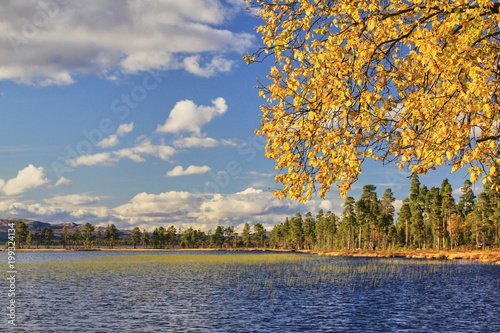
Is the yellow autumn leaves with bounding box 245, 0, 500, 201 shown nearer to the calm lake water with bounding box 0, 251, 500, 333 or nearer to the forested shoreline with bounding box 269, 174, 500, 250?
the calm lake water with bounding box 0, 251, 500, 333

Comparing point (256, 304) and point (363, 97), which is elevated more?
point (363, 97)

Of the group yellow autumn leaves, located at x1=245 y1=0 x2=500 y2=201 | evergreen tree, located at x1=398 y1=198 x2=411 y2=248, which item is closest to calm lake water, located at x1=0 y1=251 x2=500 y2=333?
yellow autumn leaves, located at x1=245 y1=0 x2=500 y2=201

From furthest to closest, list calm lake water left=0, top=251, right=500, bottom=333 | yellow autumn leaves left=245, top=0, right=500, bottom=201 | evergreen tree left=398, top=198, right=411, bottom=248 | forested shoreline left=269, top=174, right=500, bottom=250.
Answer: evergreen tree left=398, top=198, right=411, bottom=248 → forested shoreline left=269, top=174, right=500, bottom=250 → calm lake water left=0, top=251, right=500, bottom=333 → yellow autumn leaves left=245, top=0, right=500, bottom=201

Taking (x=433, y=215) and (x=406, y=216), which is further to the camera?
(x=406, y=216)

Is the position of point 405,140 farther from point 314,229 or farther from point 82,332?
point 314,229

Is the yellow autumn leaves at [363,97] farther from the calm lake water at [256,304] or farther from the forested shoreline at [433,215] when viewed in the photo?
the forested shoreline at [433,215]

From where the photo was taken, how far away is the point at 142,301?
35531 mm

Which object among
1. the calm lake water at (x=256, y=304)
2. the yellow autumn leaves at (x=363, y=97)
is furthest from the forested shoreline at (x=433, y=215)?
the yellow autumn leaves at (x=363, y=97)

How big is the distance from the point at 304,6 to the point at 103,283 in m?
46.1

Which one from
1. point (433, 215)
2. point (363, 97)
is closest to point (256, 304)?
point (363, 97)

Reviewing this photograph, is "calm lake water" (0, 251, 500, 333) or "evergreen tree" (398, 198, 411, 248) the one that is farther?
"evergreen tree" (398, 198, 411, 248)

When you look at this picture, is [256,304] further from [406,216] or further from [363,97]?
[406,216]

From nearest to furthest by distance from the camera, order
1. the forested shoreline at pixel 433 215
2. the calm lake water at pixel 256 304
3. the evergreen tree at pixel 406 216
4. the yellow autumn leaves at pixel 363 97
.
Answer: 1. the yellow autumn leaves at pixel 363 97
2. the calm lake water at pixel 256 304
3. the forested shoreline at pixel 433 215
4. the evergreen tree at pixel 406 216

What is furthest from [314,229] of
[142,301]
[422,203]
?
[142,301]
